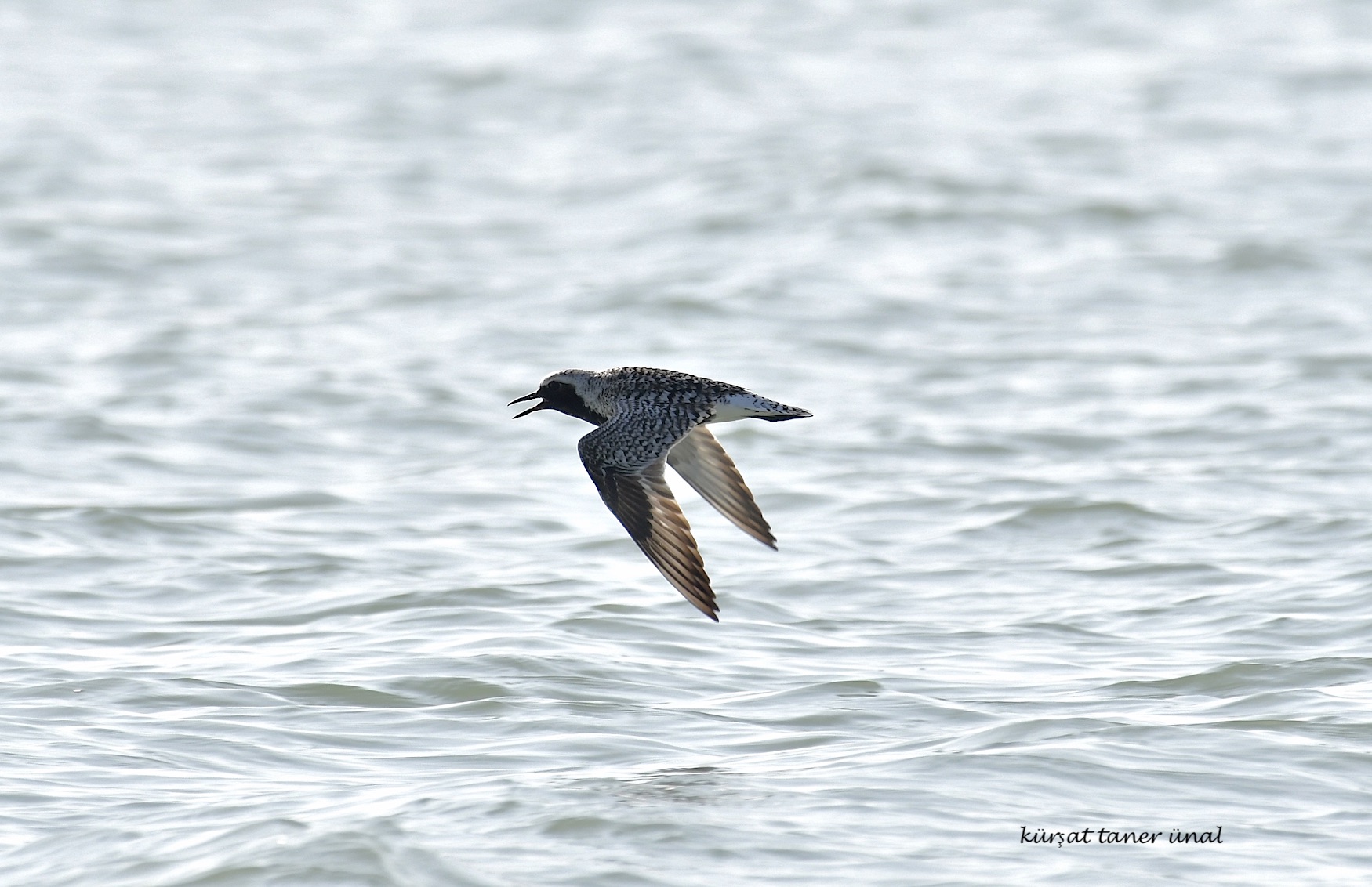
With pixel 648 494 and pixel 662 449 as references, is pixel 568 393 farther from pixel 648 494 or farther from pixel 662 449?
pixel 648 494

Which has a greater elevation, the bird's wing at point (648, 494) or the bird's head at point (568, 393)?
the bird's head at point (568, 393)

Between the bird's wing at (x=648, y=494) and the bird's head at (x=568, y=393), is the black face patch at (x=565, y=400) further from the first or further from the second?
the bird's wing at (x=648, y=494)

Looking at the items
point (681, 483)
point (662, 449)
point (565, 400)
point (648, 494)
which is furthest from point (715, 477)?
point (681, 483)

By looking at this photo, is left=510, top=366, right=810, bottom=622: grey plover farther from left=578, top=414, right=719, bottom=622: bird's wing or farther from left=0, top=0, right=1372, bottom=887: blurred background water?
left=0, top=0, right=1372, bottom=887: blurred background water

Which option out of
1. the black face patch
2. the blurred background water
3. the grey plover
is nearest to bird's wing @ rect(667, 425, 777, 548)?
the grey plover

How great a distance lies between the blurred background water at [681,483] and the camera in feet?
21.3

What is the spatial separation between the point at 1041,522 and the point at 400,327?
6.24 meters

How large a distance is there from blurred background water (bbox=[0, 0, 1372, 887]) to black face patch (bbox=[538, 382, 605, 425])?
37.4 inches

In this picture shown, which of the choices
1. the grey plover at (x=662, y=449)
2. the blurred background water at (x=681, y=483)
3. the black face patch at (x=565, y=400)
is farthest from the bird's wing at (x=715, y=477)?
the blurred background water at (x=681, y=483)

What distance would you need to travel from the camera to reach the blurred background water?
256 inches

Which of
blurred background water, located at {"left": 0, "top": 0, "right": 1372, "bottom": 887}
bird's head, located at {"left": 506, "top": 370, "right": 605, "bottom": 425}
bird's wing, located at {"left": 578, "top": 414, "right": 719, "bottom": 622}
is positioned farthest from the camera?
bird's head, located at {"left": 506, "top": 370, "right": 605, "bottom": 425}

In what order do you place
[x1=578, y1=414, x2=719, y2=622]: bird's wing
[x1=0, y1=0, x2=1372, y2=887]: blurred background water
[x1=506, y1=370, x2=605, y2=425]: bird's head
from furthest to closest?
[x1=506, y1=370, x2=605, y2=425]: bird's head, [x1=578, y1=414, x2=719, y2=622]: bird's wing, [x1=0, y1=0, x2=1372, y2=887]: blurred background water

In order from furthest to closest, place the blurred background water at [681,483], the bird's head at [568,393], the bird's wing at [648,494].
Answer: the bird's head at [568,393] → the bird's wing at [648,494] → the blurred background water at [681,483]

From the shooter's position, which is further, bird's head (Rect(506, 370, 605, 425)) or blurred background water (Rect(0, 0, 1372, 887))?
bird's head (Rect(506, 370, 605, 425))
